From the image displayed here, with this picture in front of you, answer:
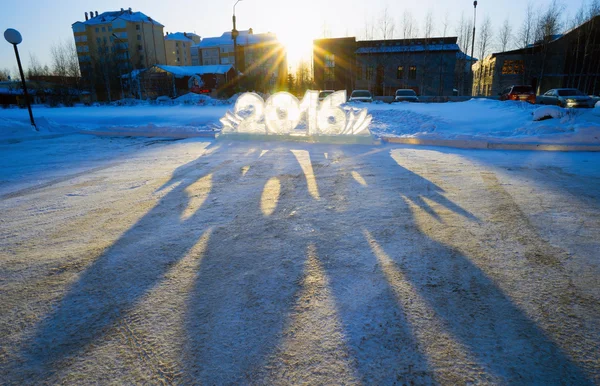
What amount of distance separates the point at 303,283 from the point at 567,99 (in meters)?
23.0

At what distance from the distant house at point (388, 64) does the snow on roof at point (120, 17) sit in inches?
1705

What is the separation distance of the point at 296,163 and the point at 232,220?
111 inches

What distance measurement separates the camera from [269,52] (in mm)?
61250

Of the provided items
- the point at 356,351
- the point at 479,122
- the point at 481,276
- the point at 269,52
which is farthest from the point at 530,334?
the point at 269,52

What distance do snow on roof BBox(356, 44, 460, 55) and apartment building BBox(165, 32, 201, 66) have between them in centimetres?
5197

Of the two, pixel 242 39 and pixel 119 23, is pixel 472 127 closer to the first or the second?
pixel 242 39

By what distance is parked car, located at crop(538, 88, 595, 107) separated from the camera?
18.3 meters

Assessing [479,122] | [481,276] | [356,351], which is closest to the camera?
[356,351]

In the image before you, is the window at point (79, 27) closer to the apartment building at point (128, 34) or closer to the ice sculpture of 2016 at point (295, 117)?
the apartment building at point (128, 34)

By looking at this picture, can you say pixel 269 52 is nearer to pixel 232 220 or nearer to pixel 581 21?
pixel 581 21

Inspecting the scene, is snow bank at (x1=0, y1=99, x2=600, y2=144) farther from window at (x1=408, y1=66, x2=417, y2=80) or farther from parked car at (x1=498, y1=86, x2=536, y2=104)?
window at (x1=408, y1=66, x2=417, y2=80)

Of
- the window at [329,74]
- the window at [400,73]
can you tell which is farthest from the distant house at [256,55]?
the window at [400,73]

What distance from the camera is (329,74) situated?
40.2m

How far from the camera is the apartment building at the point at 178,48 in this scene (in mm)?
73375
